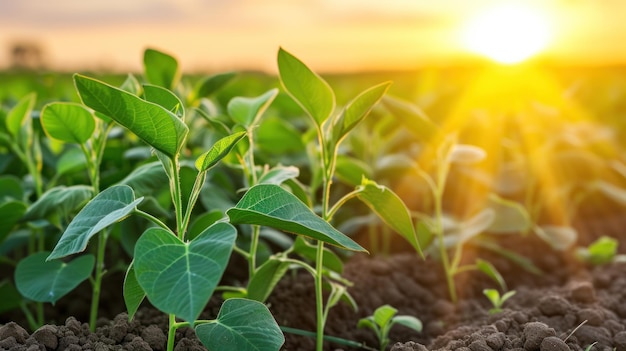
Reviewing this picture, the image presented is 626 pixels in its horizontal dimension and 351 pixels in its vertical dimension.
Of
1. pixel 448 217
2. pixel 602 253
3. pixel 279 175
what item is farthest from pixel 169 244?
pixel 602 253

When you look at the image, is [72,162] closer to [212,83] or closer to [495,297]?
[212,83]

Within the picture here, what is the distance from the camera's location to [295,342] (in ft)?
6.89

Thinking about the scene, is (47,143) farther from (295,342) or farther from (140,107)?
(140,107)

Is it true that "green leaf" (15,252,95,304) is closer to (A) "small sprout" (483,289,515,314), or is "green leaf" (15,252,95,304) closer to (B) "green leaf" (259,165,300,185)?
(B) "green leaf" (259,165,300,185)

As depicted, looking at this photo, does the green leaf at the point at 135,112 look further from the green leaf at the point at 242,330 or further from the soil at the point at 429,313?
the soil at the point at 429,313

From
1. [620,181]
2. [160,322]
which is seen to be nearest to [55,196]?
[160,322]

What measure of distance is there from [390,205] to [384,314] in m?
0.40

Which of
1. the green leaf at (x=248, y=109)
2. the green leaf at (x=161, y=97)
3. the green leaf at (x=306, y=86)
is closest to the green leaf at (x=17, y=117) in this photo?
the green leaf at (x=248, y=109)

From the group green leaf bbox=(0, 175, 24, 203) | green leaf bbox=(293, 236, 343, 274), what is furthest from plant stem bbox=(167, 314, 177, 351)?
green leaf bbox=(0, 175, 24, 203)

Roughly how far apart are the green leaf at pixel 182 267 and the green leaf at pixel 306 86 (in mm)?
489

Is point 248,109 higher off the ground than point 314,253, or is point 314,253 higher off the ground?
point 248,109

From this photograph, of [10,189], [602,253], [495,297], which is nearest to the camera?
[495,297]

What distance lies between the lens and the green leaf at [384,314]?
2006mm

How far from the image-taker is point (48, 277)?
6.50ft
